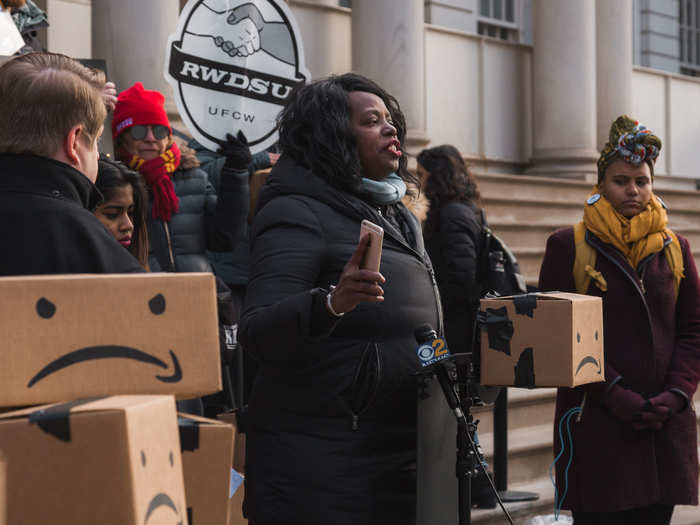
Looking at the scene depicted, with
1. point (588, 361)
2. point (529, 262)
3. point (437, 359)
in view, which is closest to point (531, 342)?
point (588, 361)

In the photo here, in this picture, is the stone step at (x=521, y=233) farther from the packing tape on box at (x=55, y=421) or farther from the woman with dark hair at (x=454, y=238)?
the packing tape on box at (x=55, y=421)

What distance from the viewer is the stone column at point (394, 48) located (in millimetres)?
8859

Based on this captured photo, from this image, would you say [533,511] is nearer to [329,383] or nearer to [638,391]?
[638,391]

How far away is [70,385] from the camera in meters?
1.82

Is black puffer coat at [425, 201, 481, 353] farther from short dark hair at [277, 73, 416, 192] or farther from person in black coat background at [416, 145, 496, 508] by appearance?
short dark hair at [277, 73, 416, 192]

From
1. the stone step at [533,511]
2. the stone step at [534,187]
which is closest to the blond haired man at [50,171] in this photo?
the stone step at [533,511]

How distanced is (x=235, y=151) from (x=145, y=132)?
14.8 inches

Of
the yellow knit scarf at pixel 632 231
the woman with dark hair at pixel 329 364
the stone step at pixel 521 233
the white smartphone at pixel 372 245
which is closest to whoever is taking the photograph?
the white smartphone at pixel 372 245

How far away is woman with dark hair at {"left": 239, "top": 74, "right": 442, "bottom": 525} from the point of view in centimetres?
268

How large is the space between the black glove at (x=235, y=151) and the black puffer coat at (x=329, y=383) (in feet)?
4.67

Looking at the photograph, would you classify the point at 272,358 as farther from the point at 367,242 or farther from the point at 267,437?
the point at 367,242

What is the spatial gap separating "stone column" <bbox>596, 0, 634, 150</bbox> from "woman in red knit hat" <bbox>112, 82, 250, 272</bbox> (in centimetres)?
787

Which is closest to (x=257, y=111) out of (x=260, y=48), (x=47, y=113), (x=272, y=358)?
(x=260, y=48)

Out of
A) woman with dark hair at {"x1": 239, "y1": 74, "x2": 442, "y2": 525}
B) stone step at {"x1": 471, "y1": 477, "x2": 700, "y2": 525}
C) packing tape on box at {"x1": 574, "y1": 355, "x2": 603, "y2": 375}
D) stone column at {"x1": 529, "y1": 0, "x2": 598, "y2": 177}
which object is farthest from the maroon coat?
stone column at {"x1": 529, "y1": 0, "x2": 598, "y2": 177}
